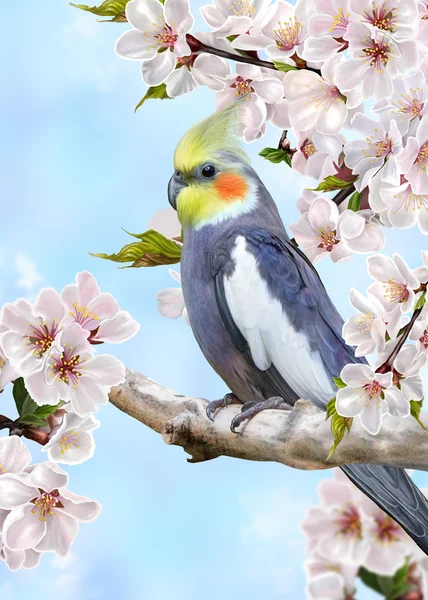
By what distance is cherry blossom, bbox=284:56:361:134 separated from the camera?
66.6 inches

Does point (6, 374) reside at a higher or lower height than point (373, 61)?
lower

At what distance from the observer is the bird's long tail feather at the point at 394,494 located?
6.25 ft

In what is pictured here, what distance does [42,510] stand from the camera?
1.69 metres

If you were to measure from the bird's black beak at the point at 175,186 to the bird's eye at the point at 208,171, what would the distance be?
0.07 m

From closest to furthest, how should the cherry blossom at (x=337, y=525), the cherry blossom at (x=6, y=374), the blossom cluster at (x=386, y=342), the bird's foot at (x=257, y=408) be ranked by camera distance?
the blossom cluster at (x=386, y=342) → the cherry blossom at (x=6, y=374) → the cherry blossom at (x=337, y=525) → the bird's foot at (x=257, y=408)

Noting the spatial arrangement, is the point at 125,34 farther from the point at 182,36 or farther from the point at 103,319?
the point at 103,319

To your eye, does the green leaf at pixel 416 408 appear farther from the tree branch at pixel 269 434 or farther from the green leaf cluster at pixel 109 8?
the green leaf cluster at pixel 109 8

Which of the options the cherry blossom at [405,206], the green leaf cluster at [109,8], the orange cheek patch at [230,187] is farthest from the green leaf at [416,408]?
the green leaf cluster at [109,8]

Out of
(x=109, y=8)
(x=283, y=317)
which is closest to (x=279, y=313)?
(x=283, y=317)

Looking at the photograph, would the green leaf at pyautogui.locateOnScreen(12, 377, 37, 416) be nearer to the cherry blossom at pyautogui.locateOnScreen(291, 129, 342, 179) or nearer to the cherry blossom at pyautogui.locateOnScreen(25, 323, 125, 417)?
the cherry blossom at pyautogui.locateOnScreen(25, 323, 125, 417)

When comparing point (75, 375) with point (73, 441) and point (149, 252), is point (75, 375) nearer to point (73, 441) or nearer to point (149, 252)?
point (73, 441)

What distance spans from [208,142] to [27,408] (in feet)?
2.86

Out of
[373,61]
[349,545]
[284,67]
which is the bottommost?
[349,545]

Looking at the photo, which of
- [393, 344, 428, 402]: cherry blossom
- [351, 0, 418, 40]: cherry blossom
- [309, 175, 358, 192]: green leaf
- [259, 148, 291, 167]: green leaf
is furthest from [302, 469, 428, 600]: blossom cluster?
[351, 0, 418, 40]: cherry blossom
